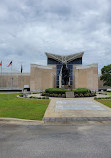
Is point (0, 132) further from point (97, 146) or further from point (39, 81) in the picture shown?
point (39, 81)

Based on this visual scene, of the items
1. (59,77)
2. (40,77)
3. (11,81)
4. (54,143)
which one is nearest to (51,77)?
(59,77)

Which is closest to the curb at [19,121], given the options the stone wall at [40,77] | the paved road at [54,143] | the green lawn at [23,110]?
the green lawn at [23,110]

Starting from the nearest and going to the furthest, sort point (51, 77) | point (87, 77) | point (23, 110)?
point (23, 110) → point (87, 77) → point (51, 77)

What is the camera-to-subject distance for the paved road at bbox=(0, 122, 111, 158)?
4035 millimetres

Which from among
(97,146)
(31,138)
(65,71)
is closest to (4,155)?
(31,138)

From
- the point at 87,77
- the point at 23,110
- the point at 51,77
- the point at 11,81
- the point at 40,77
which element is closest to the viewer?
the point at 23,110

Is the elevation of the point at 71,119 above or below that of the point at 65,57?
below

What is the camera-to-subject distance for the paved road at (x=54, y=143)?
13.2 feet

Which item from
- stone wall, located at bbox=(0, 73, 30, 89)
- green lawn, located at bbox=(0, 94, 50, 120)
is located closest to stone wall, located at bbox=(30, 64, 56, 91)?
stone wall, located at bbox=(0, 73, 30, 89)

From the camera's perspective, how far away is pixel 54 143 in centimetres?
486

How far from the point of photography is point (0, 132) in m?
6.08

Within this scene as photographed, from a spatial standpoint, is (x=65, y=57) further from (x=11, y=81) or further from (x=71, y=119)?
(x=71, y=119)

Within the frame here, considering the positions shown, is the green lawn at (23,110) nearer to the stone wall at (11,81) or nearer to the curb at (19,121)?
the curb at (19,121)

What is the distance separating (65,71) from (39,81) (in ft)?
Result: 73.1
